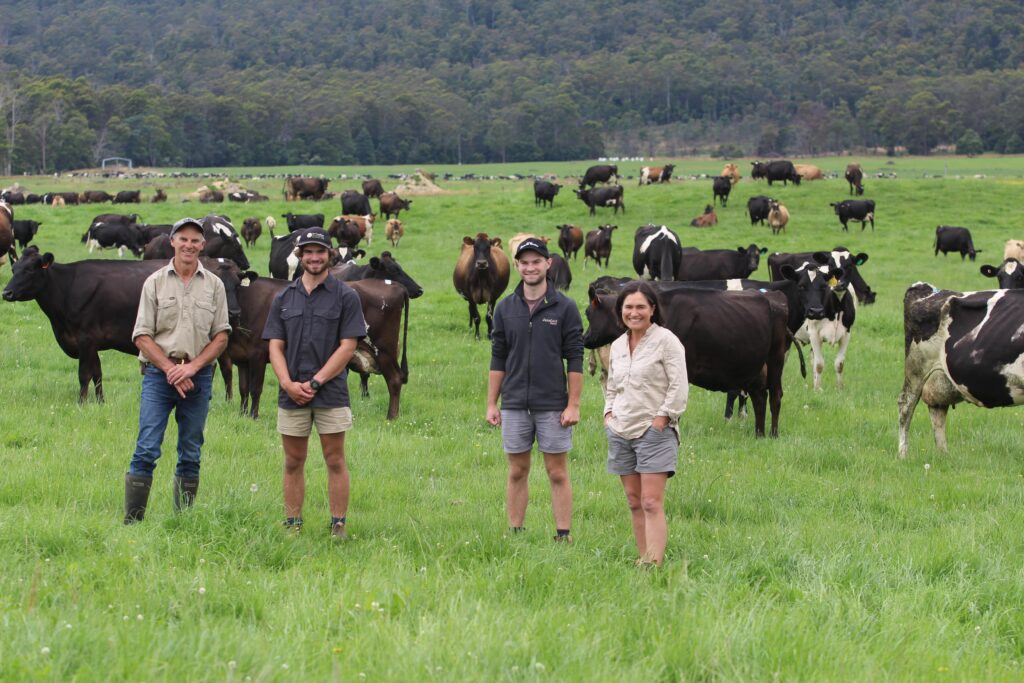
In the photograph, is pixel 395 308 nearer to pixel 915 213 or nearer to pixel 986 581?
pixel 986 581

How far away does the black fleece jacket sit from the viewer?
A: 294 inches

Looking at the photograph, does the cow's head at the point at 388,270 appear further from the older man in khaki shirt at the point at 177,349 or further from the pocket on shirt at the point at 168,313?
the pocket on shirt at the point at 168,313

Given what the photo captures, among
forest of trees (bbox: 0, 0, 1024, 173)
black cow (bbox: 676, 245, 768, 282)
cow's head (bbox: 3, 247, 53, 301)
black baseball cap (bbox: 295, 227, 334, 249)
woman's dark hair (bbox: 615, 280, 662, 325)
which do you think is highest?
forest of trees (bbox: 0, 0, 1024, 173)

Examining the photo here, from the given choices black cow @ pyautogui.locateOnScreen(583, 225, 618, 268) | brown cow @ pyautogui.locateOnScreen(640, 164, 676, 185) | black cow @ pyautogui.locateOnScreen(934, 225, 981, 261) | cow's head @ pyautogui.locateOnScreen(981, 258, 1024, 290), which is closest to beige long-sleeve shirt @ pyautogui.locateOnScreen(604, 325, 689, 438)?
cow's head @ pyautogui.locateOnScreen(981, 258, 1024, 290)

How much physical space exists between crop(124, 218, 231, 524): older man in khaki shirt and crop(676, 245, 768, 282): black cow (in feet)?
54.9

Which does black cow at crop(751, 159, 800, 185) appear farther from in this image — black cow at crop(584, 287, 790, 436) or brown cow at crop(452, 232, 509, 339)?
black cow at crop(584, 287, 790, 436)

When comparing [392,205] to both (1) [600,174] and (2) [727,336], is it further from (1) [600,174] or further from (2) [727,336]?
(2) [727,336]

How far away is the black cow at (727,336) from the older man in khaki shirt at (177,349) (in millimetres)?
5634

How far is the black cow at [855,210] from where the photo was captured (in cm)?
4300

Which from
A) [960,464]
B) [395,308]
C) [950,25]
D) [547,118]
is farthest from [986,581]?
[950,25]

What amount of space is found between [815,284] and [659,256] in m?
8.41

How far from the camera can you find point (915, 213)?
47281mm

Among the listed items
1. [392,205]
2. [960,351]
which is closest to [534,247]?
[960,351]

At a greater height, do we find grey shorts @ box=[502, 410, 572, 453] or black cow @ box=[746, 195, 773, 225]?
grey shorts @ box=[502, 410, 572, 453]
